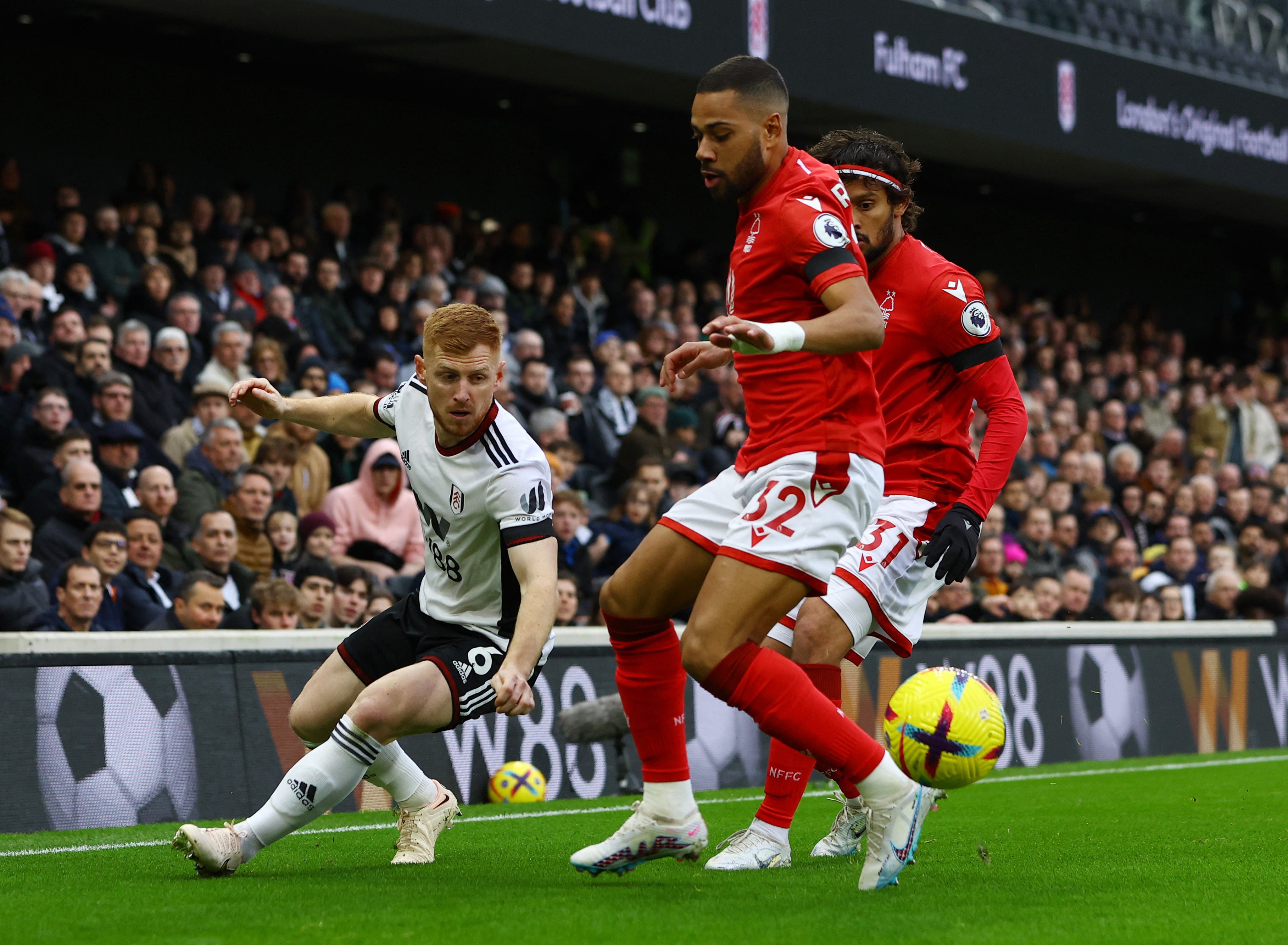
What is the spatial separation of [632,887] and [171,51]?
1249cm

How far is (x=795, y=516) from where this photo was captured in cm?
509

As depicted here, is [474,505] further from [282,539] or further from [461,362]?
[282,539]

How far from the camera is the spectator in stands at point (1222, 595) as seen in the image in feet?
51.5

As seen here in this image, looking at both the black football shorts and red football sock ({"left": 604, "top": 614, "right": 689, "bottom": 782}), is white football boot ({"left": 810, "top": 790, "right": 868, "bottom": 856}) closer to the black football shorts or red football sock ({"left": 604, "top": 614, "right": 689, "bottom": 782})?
red football sock ({"left": 604, "top": 614, "right": 689, "bottom": 782})

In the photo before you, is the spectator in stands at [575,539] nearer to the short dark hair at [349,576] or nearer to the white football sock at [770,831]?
the short dark hair at [349,576]

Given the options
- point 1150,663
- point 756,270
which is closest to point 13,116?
point 1150,663

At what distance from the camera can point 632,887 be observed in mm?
5344

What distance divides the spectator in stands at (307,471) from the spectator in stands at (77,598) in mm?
2355

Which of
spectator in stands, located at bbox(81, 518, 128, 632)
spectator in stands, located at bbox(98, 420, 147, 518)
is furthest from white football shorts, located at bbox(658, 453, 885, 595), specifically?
spectator in stands, located at bbox(98, 420, 147, 518)

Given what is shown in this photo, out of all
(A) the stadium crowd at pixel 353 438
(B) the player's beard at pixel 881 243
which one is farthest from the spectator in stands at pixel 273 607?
(B) the player's beard at pixel 881 243

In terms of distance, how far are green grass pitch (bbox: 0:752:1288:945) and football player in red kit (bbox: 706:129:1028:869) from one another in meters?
0.80

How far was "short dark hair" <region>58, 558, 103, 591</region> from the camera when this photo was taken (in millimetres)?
8844

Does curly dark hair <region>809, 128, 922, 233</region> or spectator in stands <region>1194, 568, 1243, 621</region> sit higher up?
curly dark hair <region>809, 128, 922, 233</region>

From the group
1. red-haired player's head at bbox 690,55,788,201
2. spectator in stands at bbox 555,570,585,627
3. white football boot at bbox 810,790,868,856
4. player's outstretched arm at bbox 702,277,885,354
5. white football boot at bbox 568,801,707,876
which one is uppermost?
red-haired player's head at bbox 690,55,788,201
